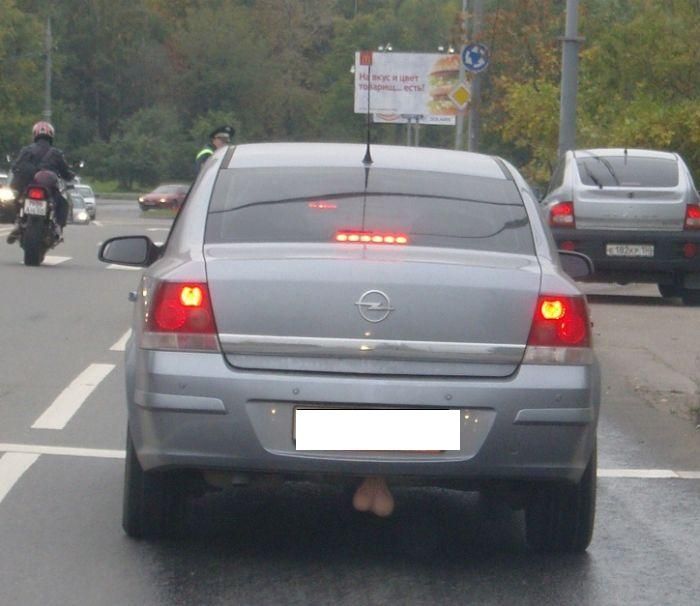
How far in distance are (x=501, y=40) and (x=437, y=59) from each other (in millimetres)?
29506

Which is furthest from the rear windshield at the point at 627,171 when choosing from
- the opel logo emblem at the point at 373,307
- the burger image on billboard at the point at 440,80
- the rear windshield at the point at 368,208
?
the burger image on billboard at the point at 440,80

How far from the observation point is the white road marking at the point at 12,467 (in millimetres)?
7268

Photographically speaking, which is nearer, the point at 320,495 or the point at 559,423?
the point at 559,423

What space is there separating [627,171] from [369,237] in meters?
11.4

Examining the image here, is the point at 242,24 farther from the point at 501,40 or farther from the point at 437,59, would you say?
the point at 501,40

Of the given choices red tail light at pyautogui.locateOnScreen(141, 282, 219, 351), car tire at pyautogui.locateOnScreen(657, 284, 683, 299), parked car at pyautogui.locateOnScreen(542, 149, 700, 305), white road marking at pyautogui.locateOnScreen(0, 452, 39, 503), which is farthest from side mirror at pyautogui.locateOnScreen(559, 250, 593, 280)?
car tire at pyautogui.locateOnScreen(657, 284, 683, 299)

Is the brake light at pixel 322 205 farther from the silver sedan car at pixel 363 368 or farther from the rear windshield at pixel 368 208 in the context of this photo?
the silver sedan car at pixel 363 368

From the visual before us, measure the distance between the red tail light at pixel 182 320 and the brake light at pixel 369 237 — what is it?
592 mm

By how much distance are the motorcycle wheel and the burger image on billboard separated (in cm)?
5299

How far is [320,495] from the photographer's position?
736 cm

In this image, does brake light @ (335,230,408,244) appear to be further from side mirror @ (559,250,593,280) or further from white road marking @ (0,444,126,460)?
white road marking @ (0,444,126,460)

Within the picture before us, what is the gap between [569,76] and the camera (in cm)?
2364

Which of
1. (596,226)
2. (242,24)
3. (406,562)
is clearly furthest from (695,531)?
(242,24)

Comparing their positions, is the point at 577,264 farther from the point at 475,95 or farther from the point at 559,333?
the point at 475,95
